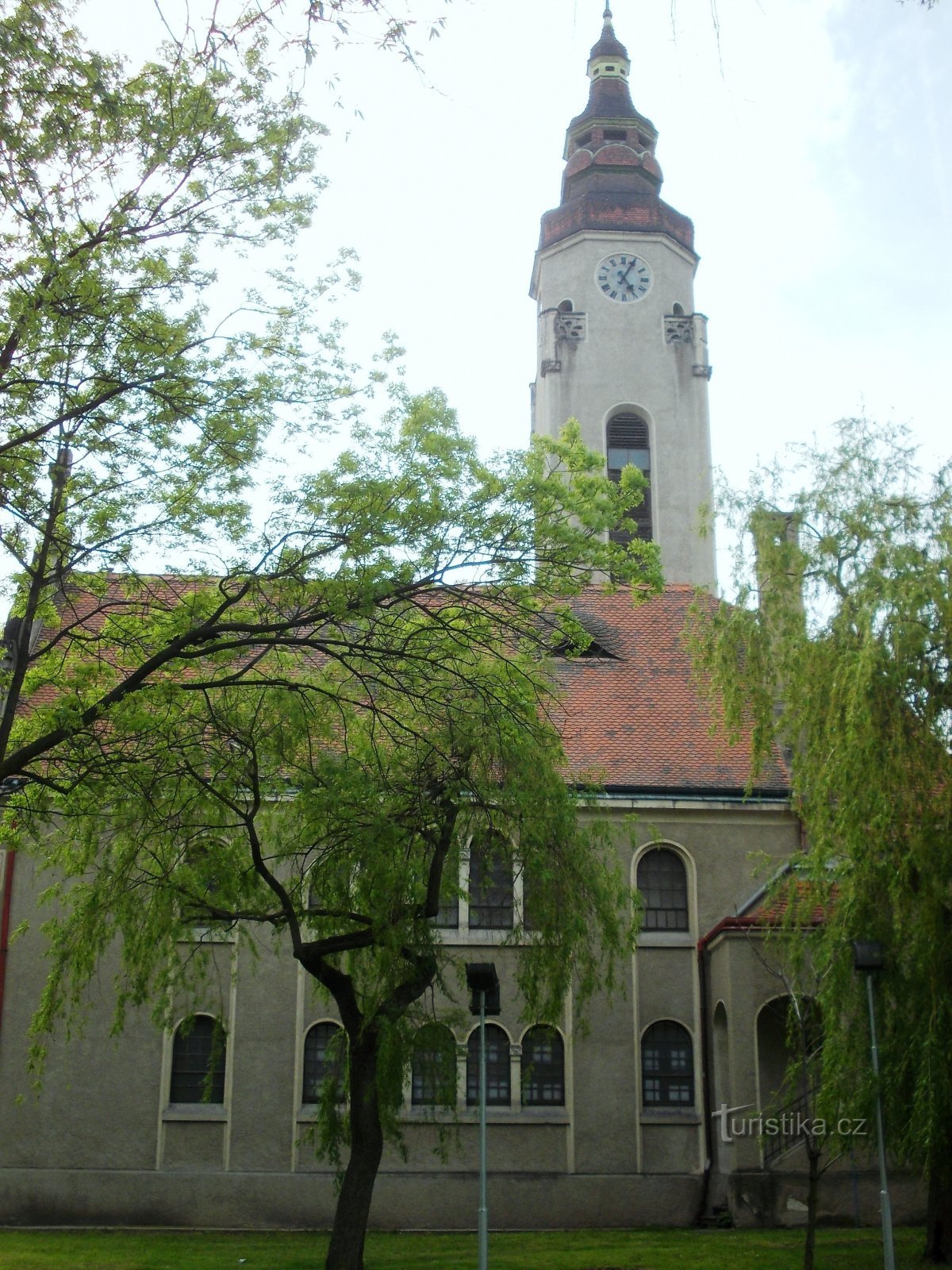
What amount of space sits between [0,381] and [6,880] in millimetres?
14633

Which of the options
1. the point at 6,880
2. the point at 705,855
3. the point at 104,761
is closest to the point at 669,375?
the point at 705,855

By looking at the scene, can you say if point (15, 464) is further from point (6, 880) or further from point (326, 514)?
point (6, 880)

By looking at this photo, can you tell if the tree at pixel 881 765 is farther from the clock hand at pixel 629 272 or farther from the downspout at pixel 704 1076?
the clock hand at pixel 629 272

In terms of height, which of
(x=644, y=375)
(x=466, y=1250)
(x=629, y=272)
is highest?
(x=629, y=272)

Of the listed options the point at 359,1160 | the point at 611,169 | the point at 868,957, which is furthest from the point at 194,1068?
the point at 611,169

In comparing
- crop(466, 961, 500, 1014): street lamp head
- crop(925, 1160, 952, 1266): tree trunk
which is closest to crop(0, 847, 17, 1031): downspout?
crop(466, 961, 500, 1014): street lamp head

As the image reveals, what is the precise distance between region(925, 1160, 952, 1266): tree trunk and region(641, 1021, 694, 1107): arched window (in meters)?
6.92

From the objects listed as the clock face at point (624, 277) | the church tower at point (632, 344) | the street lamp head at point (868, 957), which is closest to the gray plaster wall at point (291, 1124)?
the street lamp head at point (868, 957)

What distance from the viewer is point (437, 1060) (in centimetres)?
1542

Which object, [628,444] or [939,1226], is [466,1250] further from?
[628,444]

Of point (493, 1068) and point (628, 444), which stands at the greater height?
point (628, 444)

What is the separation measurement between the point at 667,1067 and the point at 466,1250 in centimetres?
550

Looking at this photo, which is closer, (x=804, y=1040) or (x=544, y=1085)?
(x=804, y=1040)

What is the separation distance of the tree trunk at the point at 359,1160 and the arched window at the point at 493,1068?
7.18 m
